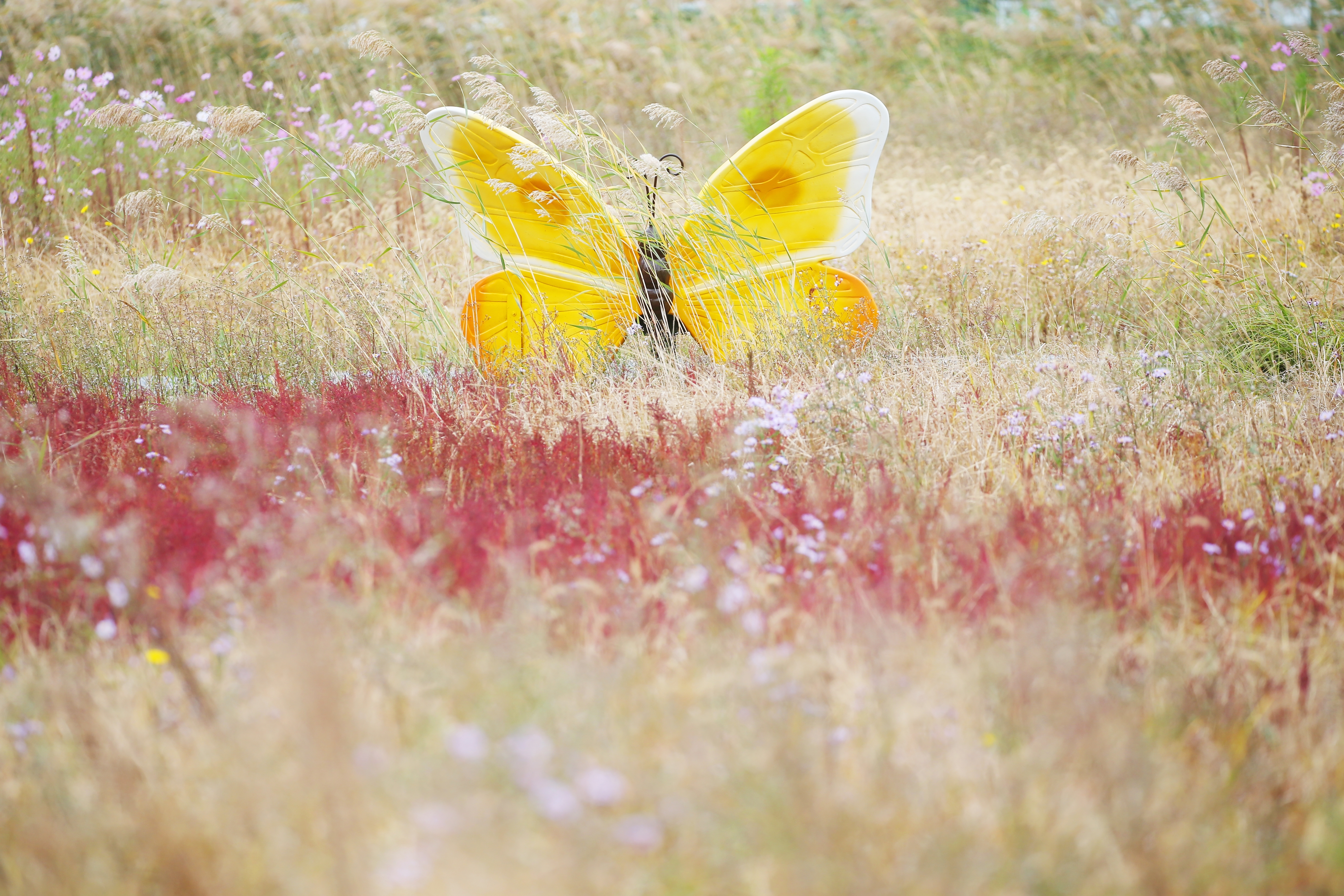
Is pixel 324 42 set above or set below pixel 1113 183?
above

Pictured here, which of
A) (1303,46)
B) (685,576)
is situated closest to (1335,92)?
(1303,46)

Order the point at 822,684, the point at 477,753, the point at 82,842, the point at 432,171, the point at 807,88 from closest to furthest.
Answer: the point at 477,753 < the point at 82,842 < the point at 822,684 < the point at 432,171 < the point at 807,88

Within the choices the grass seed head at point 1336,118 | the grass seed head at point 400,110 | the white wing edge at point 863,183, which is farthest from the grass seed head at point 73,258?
the grass seed head at point 1336,118

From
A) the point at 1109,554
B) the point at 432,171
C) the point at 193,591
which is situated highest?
the point at 432,171

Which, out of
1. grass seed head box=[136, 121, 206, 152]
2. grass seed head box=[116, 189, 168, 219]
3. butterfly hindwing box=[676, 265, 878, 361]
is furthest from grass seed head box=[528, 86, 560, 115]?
grass seed head box=[116, 189, 168, 219]

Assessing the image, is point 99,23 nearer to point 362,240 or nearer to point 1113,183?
point 362,240

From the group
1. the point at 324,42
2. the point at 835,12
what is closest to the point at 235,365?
the point at 324,42

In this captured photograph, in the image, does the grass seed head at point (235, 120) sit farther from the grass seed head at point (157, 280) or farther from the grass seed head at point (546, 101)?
the grass seed head at point (546, 101)
